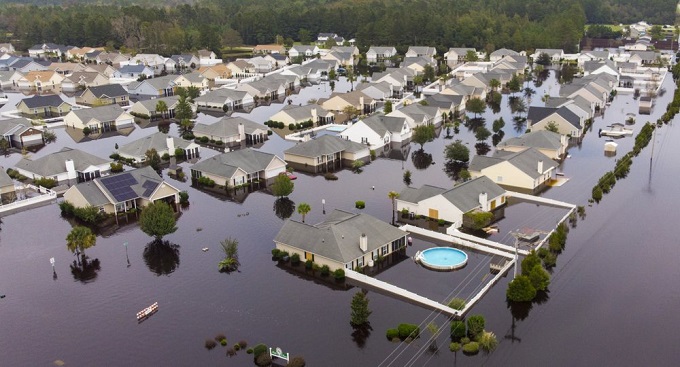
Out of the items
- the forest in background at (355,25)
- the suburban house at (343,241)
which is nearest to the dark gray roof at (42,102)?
the suburban house at (343,241)

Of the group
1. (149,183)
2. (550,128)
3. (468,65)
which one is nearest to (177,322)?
(149,183)

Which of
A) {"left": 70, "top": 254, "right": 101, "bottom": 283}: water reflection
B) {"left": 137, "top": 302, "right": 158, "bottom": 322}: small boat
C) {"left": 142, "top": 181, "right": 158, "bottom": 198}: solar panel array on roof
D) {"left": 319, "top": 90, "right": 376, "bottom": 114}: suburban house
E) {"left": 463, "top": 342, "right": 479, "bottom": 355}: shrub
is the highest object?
{"left": 142, "top": 181, "right": 158, "bottom": 198}: solar panel array on roof

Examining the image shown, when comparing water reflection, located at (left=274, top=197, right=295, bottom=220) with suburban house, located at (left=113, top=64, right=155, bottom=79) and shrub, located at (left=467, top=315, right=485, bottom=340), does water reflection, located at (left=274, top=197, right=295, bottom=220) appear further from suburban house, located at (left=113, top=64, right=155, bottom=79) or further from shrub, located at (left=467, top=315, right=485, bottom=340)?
suburban house, located at (left=113, top=64, right=155, bottom=79)

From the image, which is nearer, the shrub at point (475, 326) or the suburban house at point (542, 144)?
the shrub at point (475, 326)

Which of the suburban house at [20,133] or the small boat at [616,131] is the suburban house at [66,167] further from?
the small boat at [616,131]

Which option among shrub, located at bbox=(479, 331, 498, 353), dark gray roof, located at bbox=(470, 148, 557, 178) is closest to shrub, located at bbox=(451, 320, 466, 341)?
shrub, located at bbox=(479, 331, 498, 353)
